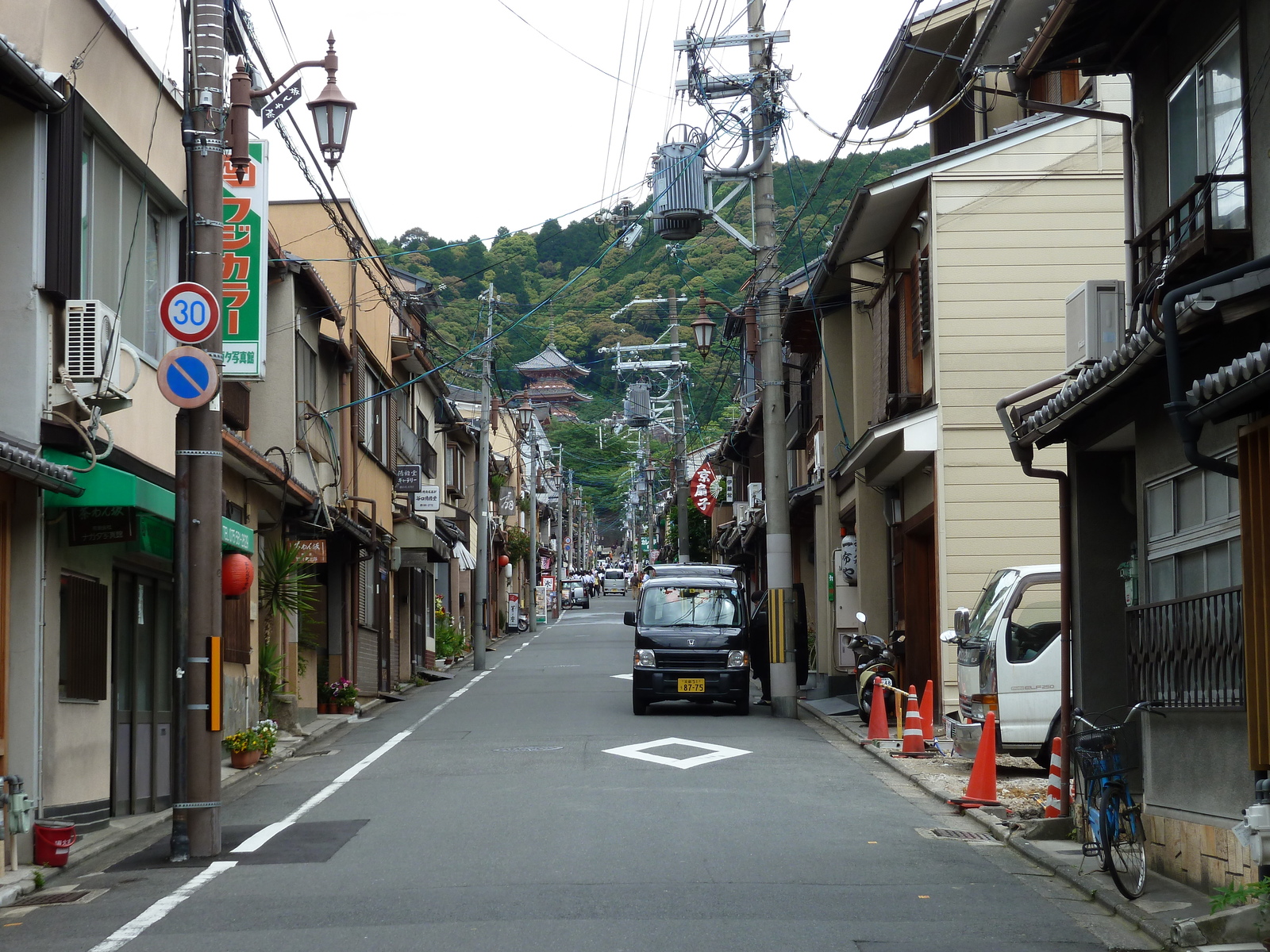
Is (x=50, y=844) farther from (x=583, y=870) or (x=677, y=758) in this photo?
(x=677, y=758)

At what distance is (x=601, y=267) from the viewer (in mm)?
29047

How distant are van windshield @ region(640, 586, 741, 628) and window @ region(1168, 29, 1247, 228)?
13.9 meters

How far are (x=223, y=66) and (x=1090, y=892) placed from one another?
30.2 feet

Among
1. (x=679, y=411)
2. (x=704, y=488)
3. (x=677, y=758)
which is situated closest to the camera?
(x=677, y=758)

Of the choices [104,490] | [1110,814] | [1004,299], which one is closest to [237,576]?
[104,490]

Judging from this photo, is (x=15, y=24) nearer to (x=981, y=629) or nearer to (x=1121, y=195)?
(x=981, y=629)

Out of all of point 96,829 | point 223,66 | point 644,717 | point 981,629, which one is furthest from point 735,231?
point 96,829

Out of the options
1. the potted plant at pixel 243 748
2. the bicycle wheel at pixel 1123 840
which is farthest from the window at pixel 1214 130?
the potted plant at pixel 243 748

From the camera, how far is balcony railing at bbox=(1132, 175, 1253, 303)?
8.80 metres

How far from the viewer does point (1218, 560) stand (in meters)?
8.66

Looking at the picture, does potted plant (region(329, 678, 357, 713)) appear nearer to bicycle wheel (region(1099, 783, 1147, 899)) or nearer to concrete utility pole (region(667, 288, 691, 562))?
bicycle wheel (region(1099, 783, 1147, 899))

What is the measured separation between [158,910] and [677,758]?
8.52m

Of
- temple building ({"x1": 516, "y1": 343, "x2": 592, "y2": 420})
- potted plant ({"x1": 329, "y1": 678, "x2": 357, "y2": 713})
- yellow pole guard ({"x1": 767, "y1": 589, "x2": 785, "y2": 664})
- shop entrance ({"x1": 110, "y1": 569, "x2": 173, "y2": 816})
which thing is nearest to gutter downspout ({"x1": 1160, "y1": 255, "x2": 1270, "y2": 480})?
shop entrance ({"x1": 110, "y1": 569, "x2": 173, "y2": 816})

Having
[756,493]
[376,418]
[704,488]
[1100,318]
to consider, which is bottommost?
Answer: [1100,318]
